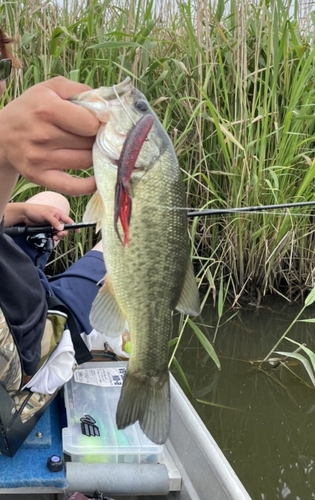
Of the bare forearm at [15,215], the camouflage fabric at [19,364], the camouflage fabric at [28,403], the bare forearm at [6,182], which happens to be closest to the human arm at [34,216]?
the bare forearm at [15,215]

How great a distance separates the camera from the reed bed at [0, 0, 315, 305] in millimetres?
3230

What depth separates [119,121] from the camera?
3.04 ft

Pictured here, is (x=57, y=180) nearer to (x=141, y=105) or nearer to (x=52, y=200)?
(x=141, y=105)

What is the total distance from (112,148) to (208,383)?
7.55 ft

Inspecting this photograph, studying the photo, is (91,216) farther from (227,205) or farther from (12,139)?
(227,205)

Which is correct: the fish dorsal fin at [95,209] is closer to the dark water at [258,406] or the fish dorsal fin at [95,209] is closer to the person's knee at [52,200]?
the person's knee at [52,200]

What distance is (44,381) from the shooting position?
5.55 feet

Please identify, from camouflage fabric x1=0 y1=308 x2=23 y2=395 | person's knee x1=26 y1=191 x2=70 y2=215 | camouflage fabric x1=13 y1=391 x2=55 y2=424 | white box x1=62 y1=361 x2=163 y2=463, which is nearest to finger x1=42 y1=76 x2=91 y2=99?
camouflage fabric x1=0 y1=308 x2=23 y2=395

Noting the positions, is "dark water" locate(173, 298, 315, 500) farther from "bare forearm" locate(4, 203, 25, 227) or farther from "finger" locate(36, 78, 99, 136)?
"finger" locate(36, 78, 99, 136)

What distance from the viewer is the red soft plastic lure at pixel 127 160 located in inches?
35.4

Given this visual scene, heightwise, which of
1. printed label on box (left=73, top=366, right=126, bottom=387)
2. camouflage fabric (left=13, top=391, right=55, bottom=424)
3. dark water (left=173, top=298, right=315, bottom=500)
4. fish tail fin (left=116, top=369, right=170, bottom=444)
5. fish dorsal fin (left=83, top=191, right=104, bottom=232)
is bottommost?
dark water (left=173, top=298, right=315, bottom=500)

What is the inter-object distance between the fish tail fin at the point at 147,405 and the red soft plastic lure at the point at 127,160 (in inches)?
14.9

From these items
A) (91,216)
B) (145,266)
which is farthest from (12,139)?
(145,266)

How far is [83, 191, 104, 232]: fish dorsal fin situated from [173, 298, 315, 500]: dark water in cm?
169
